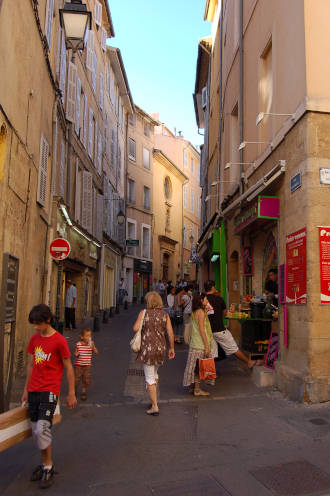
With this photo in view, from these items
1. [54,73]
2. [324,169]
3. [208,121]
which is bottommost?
[324,169]

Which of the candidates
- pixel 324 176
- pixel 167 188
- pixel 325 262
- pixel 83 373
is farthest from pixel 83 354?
pixel 167 188

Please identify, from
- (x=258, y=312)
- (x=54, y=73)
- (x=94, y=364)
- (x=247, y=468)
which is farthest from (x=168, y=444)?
(x=54, y=73)

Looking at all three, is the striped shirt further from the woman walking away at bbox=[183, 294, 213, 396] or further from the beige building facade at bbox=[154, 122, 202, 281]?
the beige building facade at bbox=[154, 122, 202, 281]

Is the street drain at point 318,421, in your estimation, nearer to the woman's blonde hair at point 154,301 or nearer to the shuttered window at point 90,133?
the woman's blonde hair at point 154,301

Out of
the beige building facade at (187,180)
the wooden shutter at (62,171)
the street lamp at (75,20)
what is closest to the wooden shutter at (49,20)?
the street lamp at (75,20)

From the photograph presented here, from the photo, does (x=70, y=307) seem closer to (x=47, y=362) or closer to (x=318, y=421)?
(x=318, y=421)

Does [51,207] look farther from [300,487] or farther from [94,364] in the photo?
[300,487]

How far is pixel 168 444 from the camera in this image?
15.7 ft

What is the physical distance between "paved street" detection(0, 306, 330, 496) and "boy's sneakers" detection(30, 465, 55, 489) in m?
0.06

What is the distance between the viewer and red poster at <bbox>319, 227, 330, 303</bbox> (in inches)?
247

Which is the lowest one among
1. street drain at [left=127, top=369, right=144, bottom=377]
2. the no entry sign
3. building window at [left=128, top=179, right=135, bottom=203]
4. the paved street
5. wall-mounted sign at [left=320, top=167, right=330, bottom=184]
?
the paved street

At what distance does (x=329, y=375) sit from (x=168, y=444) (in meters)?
2.57

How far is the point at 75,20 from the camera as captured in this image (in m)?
8.70

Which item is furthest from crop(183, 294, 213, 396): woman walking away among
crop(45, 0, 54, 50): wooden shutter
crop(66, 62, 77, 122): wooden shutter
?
crop(66, 62, 77, 122): wooden shutter
